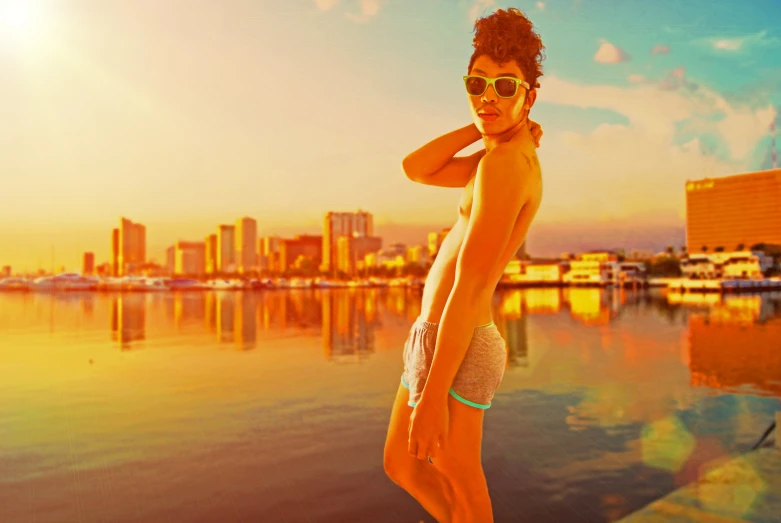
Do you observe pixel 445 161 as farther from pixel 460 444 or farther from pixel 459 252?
pixel 460 444

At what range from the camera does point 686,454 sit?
8.42 meters

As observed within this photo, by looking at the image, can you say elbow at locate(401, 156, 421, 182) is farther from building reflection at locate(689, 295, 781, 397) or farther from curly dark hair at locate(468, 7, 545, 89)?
building reflection at locate(689, 295, 781, 397)

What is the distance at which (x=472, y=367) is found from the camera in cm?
143

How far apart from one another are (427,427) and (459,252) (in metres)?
0.39

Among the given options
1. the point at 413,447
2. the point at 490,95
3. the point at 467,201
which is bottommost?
the point at 413,447

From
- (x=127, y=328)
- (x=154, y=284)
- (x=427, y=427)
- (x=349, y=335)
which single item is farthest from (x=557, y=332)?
(x=154, y=284)

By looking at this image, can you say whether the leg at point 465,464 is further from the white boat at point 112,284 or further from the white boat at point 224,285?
the white boat at point 112,284

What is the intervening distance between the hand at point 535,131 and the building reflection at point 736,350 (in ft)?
46.2

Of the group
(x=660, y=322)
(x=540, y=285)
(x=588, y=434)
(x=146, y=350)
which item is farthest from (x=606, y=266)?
(x=588, y=434)

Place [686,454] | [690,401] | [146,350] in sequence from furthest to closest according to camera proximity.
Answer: [146,350], [690,401], [686,454]

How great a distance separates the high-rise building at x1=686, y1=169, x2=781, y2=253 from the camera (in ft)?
247

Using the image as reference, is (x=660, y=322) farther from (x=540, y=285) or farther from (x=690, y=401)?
(x=540, y=285)

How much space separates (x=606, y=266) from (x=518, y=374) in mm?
75910

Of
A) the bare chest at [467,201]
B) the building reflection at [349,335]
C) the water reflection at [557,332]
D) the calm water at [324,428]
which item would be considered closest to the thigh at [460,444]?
the bare chest at [467,201]
